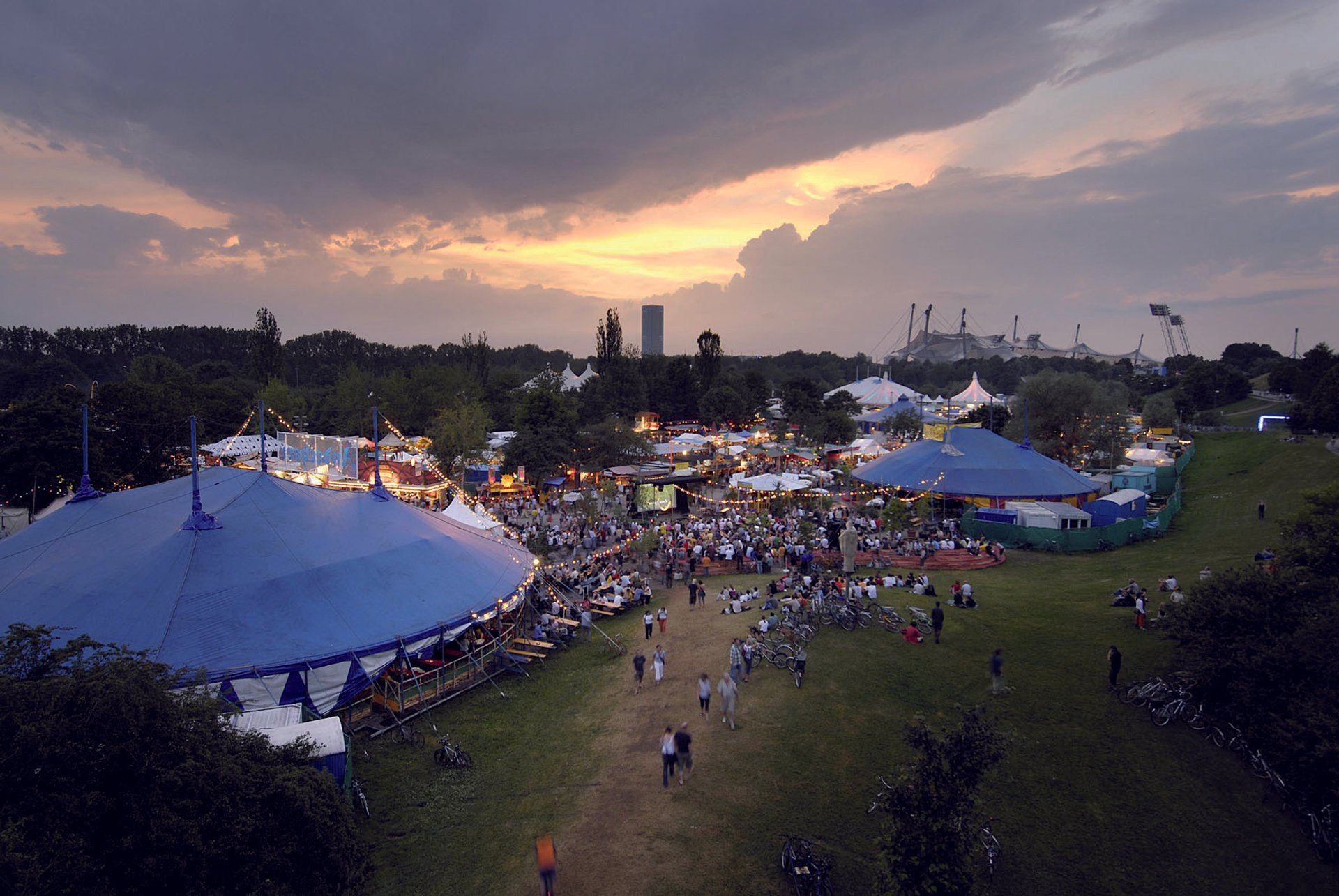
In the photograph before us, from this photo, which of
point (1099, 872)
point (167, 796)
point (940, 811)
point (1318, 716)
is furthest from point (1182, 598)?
point (167, 796)

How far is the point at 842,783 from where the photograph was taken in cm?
1079

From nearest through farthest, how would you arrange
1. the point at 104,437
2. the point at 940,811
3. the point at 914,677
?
the point at 940,811, the point at 914,677, the point at 104,437

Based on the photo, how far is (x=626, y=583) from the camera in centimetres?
2120

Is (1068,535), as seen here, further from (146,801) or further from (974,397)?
(974,397)

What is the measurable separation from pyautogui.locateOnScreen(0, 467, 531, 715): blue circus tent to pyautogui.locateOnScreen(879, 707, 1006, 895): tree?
11.0 metres

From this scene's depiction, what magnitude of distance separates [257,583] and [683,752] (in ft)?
33.6

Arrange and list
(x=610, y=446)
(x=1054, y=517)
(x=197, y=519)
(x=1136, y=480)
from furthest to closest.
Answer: (x=610, y=446), (x=1136, y=480), (x=1054, y=517), (x=197, y=519)

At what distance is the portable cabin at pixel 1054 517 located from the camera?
89.7 ft

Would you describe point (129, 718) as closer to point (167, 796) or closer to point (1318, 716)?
point (167, 796)

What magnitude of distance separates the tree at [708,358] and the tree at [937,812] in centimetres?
6938

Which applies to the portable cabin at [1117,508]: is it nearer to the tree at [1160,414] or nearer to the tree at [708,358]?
the tree at [1160,414]

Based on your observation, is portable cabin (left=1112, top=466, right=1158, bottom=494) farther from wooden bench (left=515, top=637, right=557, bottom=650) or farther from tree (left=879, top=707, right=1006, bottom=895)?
tree (left=879, top=707, right=1006, bottom=895)

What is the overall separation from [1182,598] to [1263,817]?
5.54m

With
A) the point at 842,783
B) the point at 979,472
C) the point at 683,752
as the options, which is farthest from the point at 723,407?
the point at 683,752
